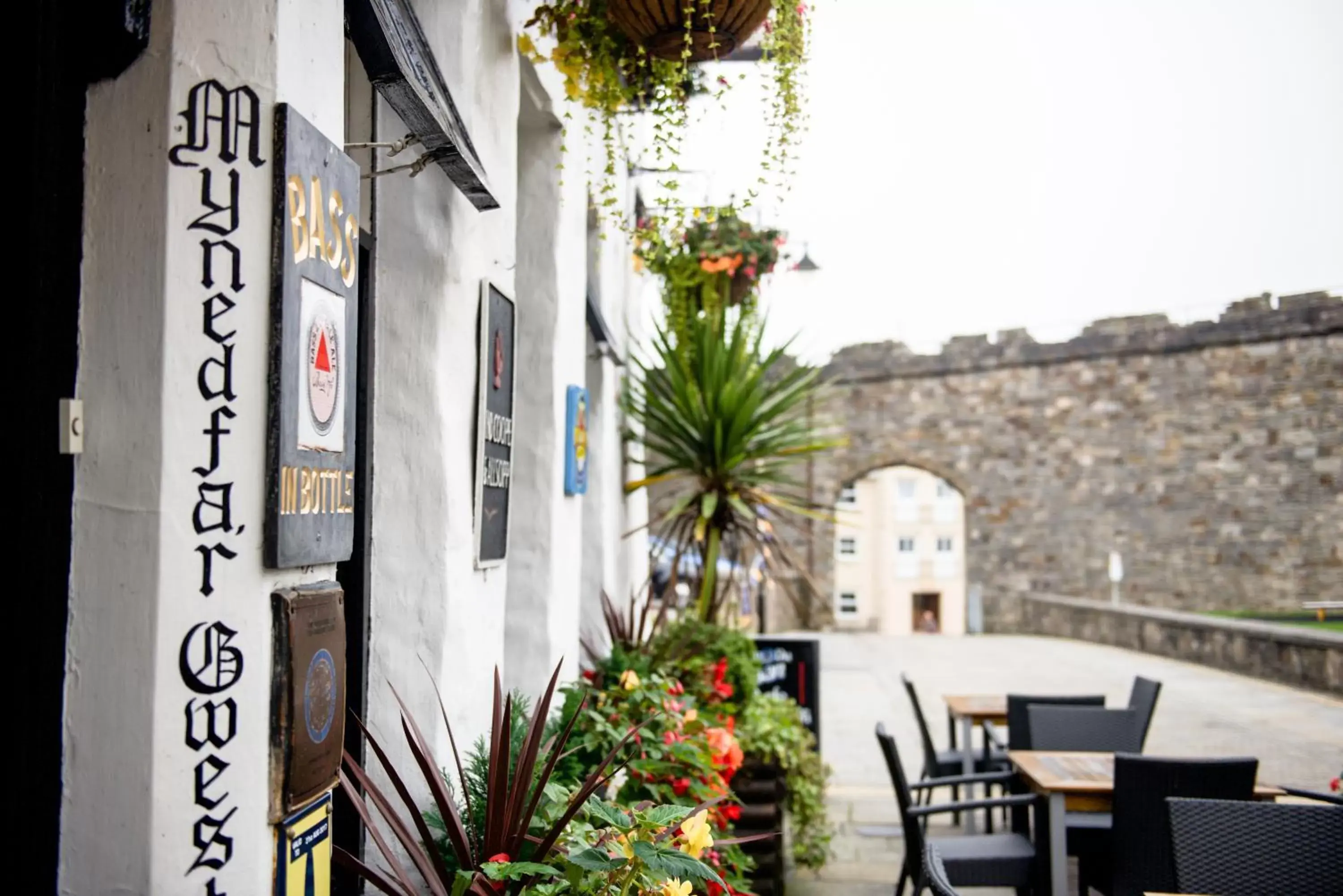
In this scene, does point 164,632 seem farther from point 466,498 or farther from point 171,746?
point 466,498

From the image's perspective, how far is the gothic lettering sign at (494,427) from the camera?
8.83 feet

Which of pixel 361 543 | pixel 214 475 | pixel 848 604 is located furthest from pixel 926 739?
pixel 848 604

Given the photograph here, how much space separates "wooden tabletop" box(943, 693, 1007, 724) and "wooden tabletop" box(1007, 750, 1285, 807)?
3.84 ft

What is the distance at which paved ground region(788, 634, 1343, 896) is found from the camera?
5.50 m

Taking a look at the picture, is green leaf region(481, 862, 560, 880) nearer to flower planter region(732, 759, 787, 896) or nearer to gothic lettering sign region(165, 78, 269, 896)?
gothic lettering sign region(165, 78, 269, 896)

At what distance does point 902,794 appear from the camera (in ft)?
11.8

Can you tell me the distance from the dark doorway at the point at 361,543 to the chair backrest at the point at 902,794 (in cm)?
175

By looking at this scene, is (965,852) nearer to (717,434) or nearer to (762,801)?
(762,801)

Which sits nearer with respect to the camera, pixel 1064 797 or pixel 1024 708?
pixel 1064 797

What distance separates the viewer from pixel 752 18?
2.68 meters

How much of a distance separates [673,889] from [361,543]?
3.41ft

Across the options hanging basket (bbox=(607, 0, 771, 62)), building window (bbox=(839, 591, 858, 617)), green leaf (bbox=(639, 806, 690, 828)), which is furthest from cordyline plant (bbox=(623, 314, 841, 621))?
building window (bbox=(839, 591, 858, 617))

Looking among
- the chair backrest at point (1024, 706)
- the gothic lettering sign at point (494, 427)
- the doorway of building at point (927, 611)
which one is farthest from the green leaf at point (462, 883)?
the doorway of building at point (927, 611)

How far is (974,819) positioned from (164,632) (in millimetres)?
5074
